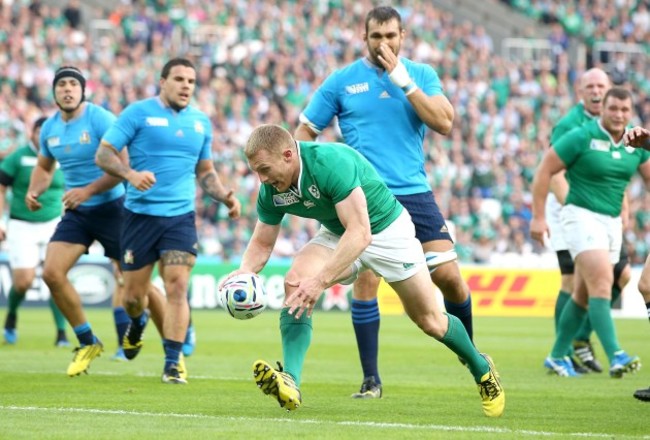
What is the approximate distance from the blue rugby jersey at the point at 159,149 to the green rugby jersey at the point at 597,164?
345 cm

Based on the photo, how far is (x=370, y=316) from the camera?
9.98 m

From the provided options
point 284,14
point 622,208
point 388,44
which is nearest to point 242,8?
point 284,14

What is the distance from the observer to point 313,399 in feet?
31.5

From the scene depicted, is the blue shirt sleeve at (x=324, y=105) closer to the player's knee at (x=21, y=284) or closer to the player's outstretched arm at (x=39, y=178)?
the player's outstretched arm at (x=39, y=178)

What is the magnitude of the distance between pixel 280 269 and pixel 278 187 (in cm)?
1732

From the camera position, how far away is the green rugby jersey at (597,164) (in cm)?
1203

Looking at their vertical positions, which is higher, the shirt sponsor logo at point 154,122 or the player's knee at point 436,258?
the shirt sponsor logo at point 154,122

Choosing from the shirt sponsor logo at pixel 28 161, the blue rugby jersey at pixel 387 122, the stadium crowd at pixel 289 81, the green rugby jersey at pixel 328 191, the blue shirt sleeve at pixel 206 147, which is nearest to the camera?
the green rugby jersey at pixel 328 191

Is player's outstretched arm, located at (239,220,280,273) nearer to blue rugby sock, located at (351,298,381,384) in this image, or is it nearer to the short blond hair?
the short blond hair

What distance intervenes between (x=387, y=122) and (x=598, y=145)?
314cm

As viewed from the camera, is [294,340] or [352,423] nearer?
[352,423]

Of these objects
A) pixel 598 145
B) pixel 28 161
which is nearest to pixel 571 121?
pixel 598 145

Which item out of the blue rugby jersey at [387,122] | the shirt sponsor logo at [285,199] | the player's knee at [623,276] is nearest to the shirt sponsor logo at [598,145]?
the player's knee at [623,276]

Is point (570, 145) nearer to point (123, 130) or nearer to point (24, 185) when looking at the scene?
point (123, 130)
